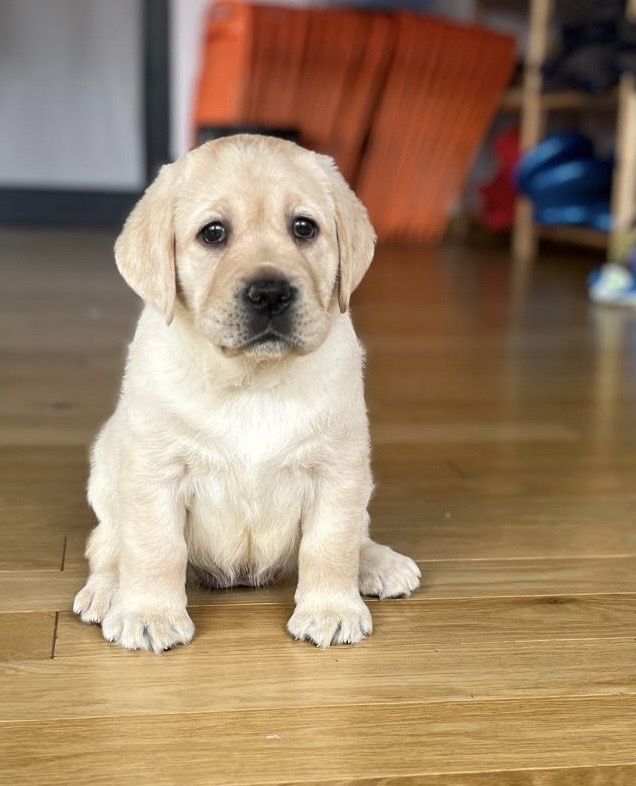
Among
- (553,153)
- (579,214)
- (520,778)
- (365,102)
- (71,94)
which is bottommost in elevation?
(71,94)

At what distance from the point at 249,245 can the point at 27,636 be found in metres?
0.58

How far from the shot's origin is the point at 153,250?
147cm

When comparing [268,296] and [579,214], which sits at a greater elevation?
[268,296]

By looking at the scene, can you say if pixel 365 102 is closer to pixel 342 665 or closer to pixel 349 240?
pixel 349 240

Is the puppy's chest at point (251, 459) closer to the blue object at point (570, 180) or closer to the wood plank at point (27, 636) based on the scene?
the wood plank at point (27, 636)

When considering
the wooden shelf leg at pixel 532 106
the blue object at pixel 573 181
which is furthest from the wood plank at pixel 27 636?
the wooden shelf leg at pixel 532 106

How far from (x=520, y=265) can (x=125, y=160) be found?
3.03m

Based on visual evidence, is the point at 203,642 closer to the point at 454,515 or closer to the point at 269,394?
the point at 269,394

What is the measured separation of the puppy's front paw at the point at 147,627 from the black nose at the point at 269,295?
16.3 inches

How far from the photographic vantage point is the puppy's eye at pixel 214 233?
1.46m

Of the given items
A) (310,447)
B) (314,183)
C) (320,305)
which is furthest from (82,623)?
(314,183)

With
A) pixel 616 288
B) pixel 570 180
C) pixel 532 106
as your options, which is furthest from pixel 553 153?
pixel 616 288

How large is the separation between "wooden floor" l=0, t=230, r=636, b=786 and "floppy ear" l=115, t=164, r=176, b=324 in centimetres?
45

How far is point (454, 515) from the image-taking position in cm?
200
